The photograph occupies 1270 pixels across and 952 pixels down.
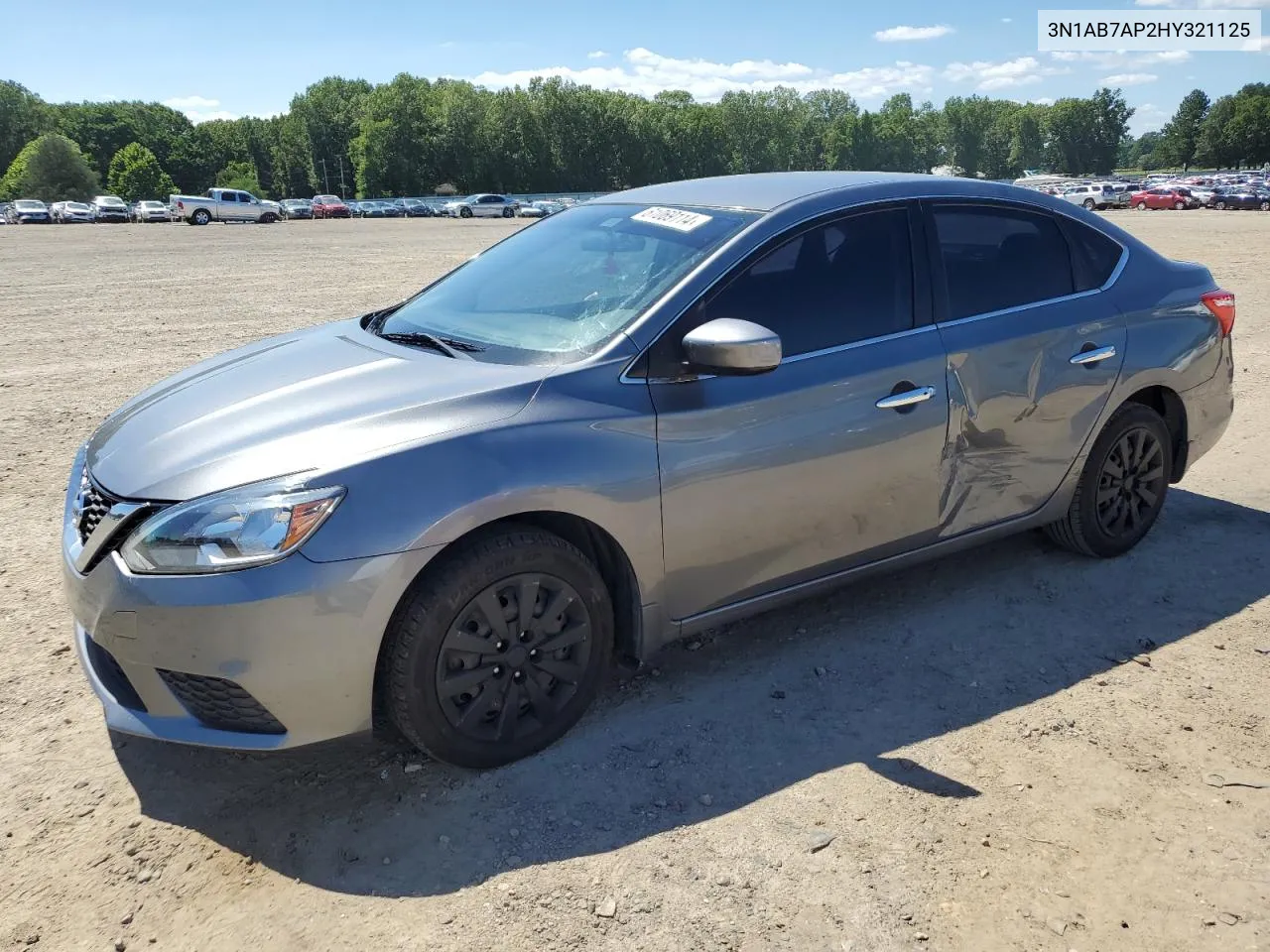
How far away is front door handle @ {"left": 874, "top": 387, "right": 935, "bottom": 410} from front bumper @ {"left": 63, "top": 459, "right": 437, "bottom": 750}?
68.7 inches

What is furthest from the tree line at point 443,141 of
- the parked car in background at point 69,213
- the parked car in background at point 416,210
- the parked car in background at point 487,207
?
the parked car in background at point 487,207

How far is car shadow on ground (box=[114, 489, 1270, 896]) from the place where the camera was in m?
2.74

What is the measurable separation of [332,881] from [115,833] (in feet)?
2.31

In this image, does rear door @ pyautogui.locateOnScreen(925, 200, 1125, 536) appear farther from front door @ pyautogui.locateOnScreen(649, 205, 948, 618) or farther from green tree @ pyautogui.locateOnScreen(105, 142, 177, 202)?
green tree @ pyautogui.locateOnScreen(105, 142, 177, 202)

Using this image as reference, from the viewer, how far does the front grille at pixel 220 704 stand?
2.63 meters

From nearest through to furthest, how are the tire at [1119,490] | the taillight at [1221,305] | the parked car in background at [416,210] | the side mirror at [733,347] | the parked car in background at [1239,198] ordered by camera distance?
the side mirror at [733,347]
the tire at [1119,490]
the taillight at [1221,305]
the parked car in background at [1239,198]
the parked car in background at [416,210]

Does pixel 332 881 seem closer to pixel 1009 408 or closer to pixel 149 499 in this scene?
pixel 149 499

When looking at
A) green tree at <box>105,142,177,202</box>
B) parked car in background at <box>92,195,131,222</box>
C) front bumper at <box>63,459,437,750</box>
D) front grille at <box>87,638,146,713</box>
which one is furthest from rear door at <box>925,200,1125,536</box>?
green tree at <box>105,142,177,202</box>

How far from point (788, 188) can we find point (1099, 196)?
6644 centimetres

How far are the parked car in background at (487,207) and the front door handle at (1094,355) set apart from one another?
2767 inches

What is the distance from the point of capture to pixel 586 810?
9.34ft

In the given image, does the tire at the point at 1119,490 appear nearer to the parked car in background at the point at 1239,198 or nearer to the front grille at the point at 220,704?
the front grille at the point at 220,704

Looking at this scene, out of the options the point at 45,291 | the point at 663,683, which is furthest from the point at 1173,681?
the point at 45,291

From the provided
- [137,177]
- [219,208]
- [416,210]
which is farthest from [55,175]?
[219,208]
